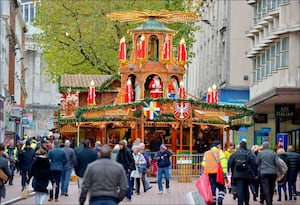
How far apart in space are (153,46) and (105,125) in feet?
14.8

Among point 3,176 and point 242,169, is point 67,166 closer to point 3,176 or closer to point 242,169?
point 242,169

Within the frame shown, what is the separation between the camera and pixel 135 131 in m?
42.3

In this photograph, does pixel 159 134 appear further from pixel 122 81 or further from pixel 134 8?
pixel 134 8

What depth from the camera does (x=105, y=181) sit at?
1463 cm

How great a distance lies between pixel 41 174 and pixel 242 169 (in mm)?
4635

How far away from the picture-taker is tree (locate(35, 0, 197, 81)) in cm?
5681

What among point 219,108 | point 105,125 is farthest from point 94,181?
point 105,125

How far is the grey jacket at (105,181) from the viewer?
1463cm

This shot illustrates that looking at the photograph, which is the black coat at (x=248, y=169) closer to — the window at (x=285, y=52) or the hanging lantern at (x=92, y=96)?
the hanging lantern at (x=92, y=96)

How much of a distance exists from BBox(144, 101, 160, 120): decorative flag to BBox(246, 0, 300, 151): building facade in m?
6.16

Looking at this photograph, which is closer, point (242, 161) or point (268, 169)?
point (242, 161)

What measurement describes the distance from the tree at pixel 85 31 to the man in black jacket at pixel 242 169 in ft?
112

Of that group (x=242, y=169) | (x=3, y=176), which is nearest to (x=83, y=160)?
(x=242, y=169)

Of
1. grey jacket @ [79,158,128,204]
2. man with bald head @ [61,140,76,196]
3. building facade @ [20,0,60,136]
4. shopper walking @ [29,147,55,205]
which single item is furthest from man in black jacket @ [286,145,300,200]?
building facade @ [20,0,60,136]
